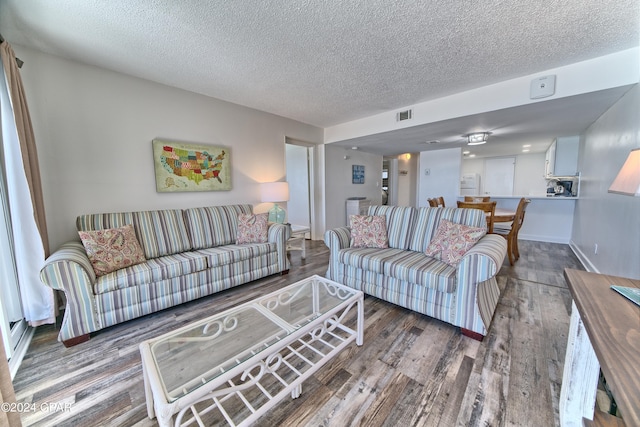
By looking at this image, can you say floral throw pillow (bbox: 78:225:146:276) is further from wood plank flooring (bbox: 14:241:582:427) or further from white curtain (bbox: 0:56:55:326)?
wood plank flooring (bbox: 14:241:582:427)

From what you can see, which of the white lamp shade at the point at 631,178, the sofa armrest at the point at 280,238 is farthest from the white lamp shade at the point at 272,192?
the white lamp shade at the point at 631,178

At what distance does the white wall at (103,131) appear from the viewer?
2.20 metres

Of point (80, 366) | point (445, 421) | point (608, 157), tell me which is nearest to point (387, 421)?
point (445, 421)

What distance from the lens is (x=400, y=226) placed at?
8.81 feet

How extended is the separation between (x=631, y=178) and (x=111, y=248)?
3.36 meters

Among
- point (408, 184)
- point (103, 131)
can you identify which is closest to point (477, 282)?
point (103, 131)

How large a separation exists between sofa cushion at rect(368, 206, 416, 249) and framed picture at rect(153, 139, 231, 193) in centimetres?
229

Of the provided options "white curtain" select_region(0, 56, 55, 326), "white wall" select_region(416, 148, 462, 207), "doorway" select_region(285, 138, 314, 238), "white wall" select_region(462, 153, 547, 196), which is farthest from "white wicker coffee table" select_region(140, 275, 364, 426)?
"white wall" select_region(462, 153, 547, 196)

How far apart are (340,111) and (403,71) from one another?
139 centimetres

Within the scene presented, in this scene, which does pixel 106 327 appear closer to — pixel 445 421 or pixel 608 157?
pixel 445 421

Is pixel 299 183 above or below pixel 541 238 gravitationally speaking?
above

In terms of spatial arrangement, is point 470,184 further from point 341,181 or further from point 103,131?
point 103,131

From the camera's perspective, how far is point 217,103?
3.27m

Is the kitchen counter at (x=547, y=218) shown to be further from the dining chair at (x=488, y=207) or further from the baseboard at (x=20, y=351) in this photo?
the baseboard at (x=20, y=351)
